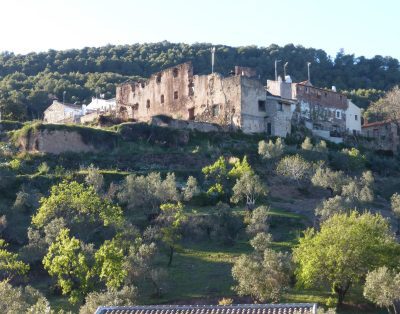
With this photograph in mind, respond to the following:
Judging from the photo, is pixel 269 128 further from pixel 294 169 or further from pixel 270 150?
pixel 294 169

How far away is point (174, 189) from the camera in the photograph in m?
57.4

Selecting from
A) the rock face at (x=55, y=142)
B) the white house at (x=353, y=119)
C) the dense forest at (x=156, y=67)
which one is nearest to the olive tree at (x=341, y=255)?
the rock face at (x=55, y=142)

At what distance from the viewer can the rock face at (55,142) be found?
7062 cm

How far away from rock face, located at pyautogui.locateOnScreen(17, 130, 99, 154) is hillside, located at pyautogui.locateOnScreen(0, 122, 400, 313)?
11 centimetres

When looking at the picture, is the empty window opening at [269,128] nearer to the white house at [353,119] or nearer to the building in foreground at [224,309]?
the white house at [353,119]

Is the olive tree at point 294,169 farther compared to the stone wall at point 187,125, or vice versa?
the stone wall at point 187,125

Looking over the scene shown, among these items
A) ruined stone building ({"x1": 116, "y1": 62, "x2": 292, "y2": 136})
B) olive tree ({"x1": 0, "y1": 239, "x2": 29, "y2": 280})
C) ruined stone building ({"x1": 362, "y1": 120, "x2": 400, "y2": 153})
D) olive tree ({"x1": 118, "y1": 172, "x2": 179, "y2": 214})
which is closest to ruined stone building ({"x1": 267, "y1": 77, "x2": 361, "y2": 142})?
ruined stone building ({"x1": 362, "y1": 120, "x2": 400, "y2": 153})

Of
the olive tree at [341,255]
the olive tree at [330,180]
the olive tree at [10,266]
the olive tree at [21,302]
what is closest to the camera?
the olive tree at [21,302]

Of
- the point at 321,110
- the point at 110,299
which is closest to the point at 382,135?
the point at 321,110

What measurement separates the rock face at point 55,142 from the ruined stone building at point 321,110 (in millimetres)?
22414

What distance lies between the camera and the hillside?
45.2m

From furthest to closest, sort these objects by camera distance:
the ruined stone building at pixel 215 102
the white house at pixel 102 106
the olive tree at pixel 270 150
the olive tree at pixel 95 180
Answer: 1. the white house at pixel 102 106
2. the ruined stone building at pixel 215 102
3. the olive tree at pixel 270 150
4. the olive tree at pixel 95 180

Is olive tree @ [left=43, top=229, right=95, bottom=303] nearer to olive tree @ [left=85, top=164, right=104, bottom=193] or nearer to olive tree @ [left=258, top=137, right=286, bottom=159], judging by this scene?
olive tree @ [left=85, top=164, right=104, bottom=193]

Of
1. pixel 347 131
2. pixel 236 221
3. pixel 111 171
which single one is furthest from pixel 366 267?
pixel 347 131
